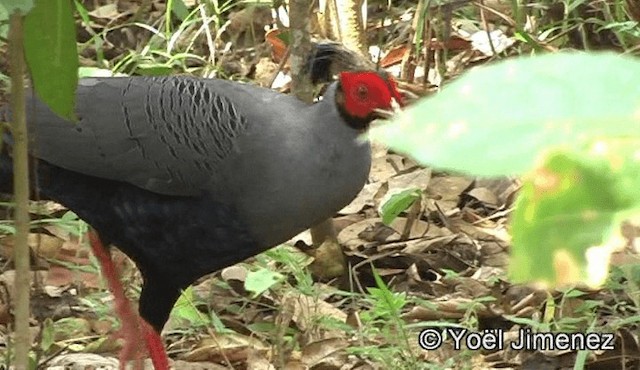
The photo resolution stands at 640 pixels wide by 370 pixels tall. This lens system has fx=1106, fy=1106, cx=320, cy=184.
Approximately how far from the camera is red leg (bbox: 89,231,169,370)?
2.81 m

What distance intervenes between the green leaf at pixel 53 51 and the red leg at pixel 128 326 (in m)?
1.35

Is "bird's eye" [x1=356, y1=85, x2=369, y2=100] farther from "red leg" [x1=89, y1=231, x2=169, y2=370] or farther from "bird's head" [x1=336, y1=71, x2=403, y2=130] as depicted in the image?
"red leg" [x1=89, y1=231, x2=169, y2=370]

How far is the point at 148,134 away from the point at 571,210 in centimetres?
252

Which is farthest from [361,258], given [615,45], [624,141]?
[624,141]

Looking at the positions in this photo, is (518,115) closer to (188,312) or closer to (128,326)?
(128,326)

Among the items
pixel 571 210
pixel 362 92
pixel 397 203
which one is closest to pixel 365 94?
pixel 362 92

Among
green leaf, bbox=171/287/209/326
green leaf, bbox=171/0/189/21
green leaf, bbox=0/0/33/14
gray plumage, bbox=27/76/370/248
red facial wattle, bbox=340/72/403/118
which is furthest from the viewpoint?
green leaf, bbox=171/0/189/21

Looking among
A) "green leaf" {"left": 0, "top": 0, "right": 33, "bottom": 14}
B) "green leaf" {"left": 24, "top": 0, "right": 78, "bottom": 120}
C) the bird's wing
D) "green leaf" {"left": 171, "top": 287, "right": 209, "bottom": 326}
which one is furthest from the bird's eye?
"green leaf" {"left": 0, "top": 0, "right": 33, "bottom": 14}

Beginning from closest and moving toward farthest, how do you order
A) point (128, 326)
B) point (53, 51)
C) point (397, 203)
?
1. point (53, 51)
2. point (128, 326)
3. point (397, 203)

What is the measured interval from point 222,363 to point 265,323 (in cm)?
27

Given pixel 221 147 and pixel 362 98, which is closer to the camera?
pixel 221 147

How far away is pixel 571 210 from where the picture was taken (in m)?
0.32

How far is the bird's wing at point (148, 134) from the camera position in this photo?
2.71 metres

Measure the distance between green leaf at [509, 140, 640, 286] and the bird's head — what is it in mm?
2477
